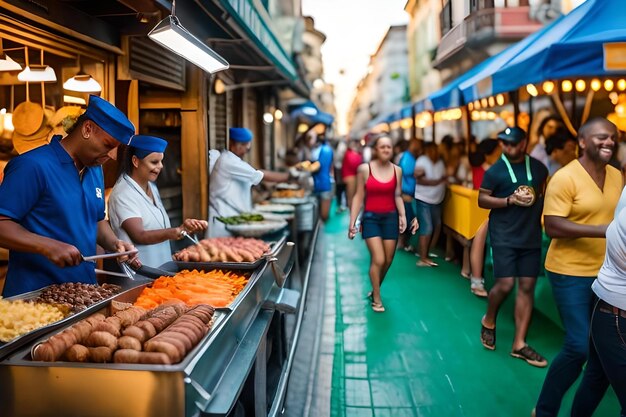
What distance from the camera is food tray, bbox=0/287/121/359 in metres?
2.06

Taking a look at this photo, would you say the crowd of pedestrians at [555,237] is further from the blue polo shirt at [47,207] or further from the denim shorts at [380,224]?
the blue polo shirt at [47,207]

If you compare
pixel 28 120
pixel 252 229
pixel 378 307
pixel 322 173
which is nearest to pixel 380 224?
pixel 378 307

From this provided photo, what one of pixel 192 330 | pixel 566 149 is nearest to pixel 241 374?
pixel 192 330

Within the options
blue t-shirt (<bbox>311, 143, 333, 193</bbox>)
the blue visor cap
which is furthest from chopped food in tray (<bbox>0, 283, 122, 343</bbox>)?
blue t-shirt (<bbox>311, 143, 333, 193</bbox>)

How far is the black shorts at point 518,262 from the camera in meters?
5.10

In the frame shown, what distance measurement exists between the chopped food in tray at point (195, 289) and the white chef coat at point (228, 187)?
8.11 feet

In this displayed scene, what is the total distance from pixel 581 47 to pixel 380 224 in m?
3.01

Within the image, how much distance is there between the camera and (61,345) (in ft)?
6.80

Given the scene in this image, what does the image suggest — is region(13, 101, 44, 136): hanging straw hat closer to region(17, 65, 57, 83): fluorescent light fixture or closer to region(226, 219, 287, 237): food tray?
region(17, 65, 57, 83): fluorescent light fixture

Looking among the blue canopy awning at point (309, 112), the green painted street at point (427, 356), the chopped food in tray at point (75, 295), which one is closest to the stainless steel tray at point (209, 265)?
the chopped food in tray at point (75, 295)

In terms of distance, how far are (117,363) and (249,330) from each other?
3.93 ft

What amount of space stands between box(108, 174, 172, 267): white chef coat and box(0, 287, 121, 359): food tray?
44.3 inches

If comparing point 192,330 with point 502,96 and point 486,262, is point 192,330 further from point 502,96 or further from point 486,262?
point 502,96

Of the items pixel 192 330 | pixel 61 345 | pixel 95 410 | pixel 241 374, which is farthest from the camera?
pixel 241 374
